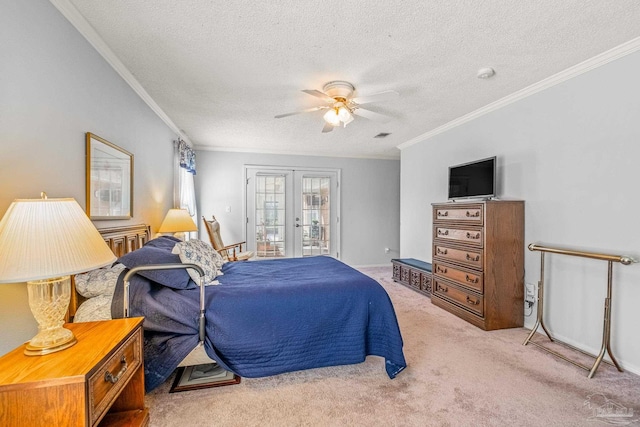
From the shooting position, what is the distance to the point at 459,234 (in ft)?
10.9

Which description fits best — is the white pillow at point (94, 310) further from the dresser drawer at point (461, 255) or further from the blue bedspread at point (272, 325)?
the dresser drawer at point (461, 255)

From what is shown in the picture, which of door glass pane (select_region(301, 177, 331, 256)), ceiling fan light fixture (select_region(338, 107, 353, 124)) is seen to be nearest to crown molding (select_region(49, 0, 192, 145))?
ceiling fan light fixture (select_region(338, 107, 353, 124))

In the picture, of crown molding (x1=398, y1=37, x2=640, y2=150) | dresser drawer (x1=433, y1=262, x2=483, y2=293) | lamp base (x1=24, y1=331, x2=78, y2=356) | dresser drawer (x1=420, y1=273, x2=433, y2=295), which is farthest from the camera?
dresser drawer (x1=420, y1=273, x2=433, y2=295)

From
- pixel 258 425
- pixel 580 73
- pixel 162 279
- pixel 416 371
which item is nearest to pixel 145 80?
pixel 162 279

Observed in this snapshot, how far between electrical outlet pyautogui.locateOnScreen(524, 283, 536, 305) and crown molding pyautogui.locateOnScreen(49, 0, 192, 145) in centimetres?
438

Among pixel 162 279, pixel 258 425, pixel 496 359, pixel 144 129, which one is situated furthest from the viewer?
pixel 144 129

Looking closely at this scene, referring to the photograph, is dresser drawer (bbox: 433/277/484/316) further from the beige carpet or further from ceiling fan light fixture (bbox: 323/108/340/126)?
ceiling fan light fixture (bbox: 323/108/340/126)

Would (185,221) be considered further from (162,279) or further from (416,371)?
(416,371)

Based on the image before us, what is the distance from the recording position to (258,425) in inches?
65.4

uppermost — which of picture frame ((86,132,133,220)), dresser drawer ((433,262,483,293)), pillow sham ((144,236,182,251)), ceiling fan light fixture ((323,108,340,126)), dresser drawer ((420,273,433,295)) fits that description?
ceiling fan light fixture ((323,108,340,126))

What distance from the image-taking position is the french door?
573 cm

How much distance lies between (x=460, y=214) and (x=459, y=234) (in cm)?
23

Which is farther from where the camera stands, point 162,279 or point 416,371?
point 416,371

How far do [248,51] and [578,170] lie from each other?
9.86 ft
